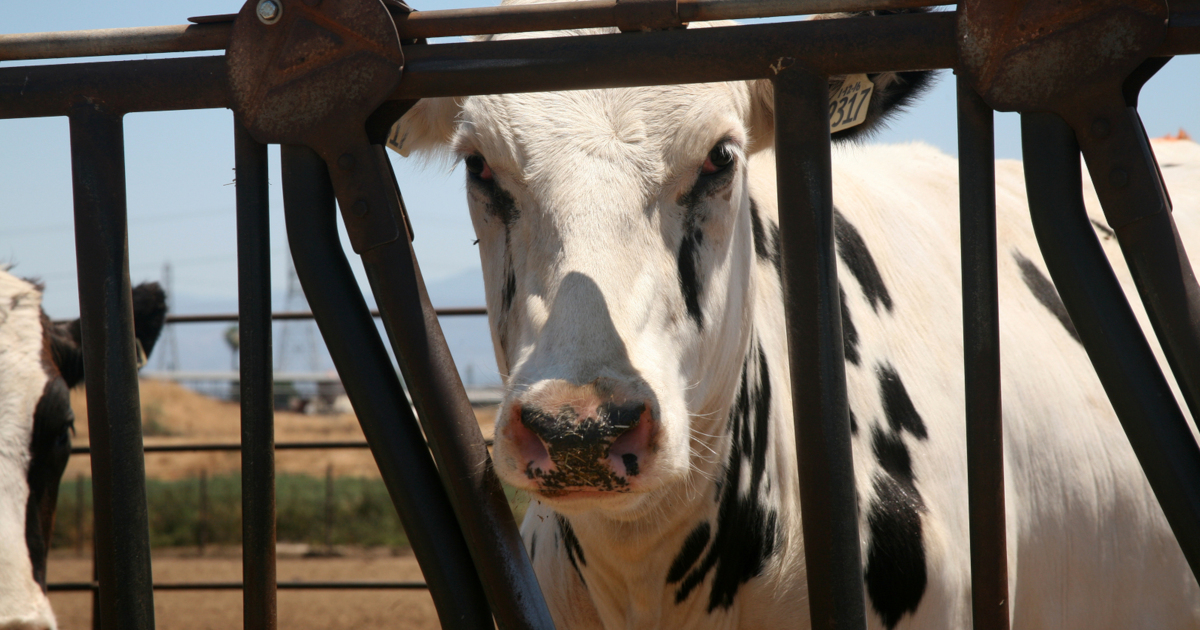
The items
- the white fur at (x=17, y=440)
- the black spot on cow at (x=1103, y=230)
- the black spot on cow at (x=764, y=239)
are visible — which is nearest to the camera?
the black spot on cow at (x=764, y=239)

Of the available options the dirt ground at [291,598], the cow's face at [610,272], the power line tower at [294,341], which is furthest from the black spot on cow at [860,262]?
the power line tower at [294,341]

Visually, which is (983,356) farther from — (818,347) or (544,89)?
(544,89)

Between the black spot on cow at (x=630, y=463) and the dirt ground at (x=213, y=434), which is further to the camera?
the dirt ground at (x=213, y=434)

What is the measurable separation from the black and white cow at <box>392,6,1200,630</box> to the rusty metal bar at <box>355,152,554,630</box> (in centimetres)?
8

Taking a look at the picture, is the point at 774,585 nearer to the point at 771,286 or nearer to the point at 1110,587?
the point at 771,286

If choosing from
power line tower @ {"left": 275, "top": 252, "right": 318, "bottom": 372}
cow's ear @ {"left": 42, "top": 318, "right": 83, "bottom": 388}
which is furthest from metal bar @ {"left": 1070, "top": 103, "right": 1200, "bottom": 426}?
power line tower @ {"left": 275, "top": 252, "right": 318, "bottom": 372}

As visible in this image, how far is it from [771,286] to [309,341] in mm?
47412

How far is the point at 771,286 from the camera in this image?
7.13 feet

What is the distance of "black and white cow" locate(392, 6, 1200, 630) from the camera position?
4.48ft

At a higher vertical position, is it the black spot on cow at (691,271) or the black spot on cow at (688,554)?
the black spot on cow at (691,271)

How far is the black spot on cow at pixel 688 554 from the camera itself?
5.96ft

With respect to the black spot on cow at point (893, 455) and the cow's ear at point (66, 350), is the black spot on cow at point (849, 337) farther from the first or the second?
the cow's ear at point (66, 350)

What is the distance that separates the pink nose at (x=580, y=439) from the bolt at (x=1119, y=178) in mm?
638

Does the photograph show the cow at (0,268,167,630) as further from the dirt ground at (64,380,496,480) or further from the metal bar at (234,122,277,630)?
the dirt ground at (64,380,496,480)
